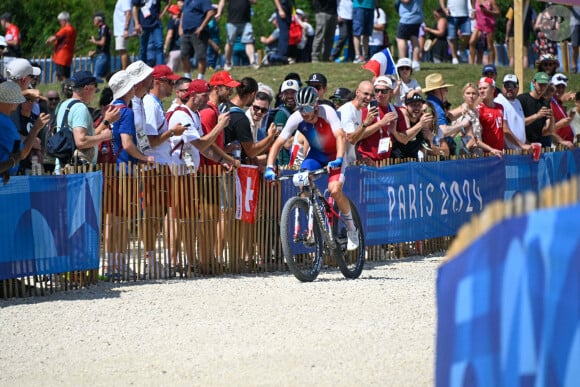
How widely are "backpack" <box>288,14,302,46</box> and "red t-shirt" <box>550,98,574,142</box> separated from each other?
758 centimetres

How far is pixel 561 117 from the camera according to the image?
18.6 m

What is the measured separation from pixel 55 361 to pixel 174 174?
153 inches

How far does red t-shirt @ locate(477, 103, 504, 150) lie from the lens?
16328mm

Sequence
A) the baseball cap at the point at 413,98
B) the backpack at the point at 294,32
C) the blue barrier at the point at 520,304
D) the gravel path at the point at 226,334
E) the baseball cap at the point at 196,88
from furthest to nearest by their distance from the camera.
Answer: the backpack at the point at 294,32 → the baseball cap at the point at 413,98 → the baseball cap at the point at 196,88 → the gravel path at the point at 226,334 → the blue barrier at the point at 520,304

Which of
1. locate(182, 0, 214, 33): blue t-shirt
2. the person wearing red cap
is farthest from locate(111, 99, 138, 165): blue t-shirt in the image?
locate(182, 0, 214, 33): blue t-shirt

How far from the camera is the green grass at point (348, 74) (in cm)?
2311

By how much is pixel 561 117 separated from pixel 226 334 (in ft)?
35.2

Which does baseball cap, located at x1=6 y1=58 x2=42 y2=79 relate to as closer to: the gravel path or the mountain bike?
the gravel path

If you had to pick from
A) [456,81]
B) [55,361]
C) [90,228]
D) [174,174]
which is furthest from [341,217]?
[456,81]

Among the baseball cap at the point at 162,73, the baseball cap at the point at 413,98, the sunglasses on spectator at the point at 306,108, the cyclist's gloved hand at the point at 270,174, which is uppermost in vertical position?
the baseball cap at the point at 162,73

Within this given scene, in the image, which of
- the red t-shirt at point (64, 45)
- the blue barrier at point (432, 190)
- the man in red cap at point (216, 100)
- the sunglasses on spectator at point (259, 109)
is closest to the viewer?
the man in red cap at point (216, 100)

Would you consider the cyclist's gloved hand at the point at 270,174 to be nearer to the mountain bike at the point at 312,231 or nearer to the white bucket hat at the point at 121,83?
the mountain bike at the point at 312,231

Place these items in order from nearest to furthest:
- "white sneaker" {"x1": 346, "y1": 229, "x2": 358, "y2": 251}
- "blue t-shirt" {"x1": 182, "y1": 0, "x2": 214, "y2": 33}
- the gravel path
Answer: the gravel path → "white sneaker" {"x1": 346, "y1": 229, "x2": 358, "y2": 251} → "blue t-shirt" {"x1": 182, "y1": 0, "x2": 214, "y2": 33}

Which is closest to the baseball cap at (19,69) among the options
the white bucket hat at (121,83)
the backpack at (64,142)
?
the backpack at (64,142)
